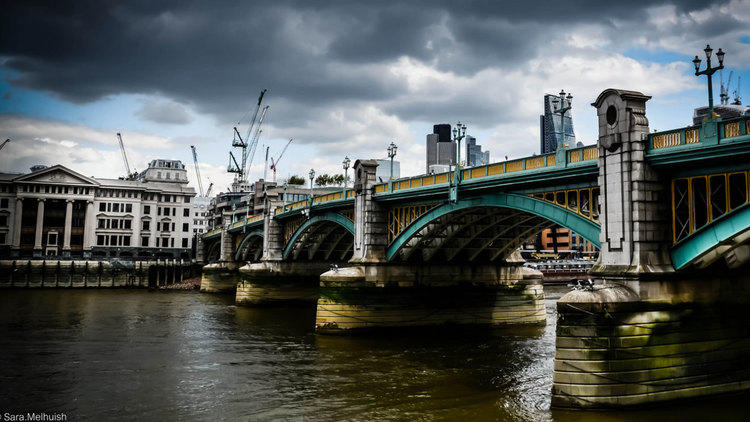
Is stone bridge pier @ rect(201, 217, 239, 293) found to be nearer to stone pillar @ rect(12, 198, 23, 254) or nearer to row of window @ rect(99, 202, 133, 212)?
row of window @ rect(99, 202, 133, 212)

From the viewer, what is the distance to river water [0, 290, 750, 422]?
19453mm

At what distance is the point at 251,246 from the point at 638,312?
64303 mm

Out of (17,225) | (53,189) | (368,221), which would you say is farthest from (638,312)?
(17,225)

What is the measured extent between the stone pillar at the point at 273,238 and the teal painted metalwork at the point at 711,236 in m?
42.1

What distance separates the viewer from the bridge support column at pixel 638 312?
57.5 feet

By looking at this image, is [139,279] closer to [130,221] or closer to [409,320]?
[130,221]

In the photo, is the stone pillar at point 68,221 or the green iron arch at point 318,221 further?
the stone pillar at point 68,221

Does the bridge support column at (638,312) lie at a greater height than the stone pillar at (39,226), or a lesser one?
lesser

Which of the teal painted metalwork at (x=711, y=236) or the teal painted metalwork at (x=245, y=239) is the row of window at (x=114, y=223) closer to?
the teal painted metalwork at (x=245, y=239)

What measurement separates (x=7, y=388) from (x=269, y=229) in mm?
35831

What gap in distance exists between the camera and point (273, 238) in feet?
187

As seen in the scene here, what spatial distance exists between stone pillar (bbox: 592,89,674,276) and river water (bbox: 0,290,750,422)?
189 inches

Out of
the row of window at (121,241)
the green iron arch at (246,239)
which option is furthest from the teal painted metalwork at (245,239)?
the row of window at (121,241)

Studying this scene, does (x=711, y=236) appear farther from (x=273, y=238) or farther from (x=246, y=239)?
(x=246, y=239)
